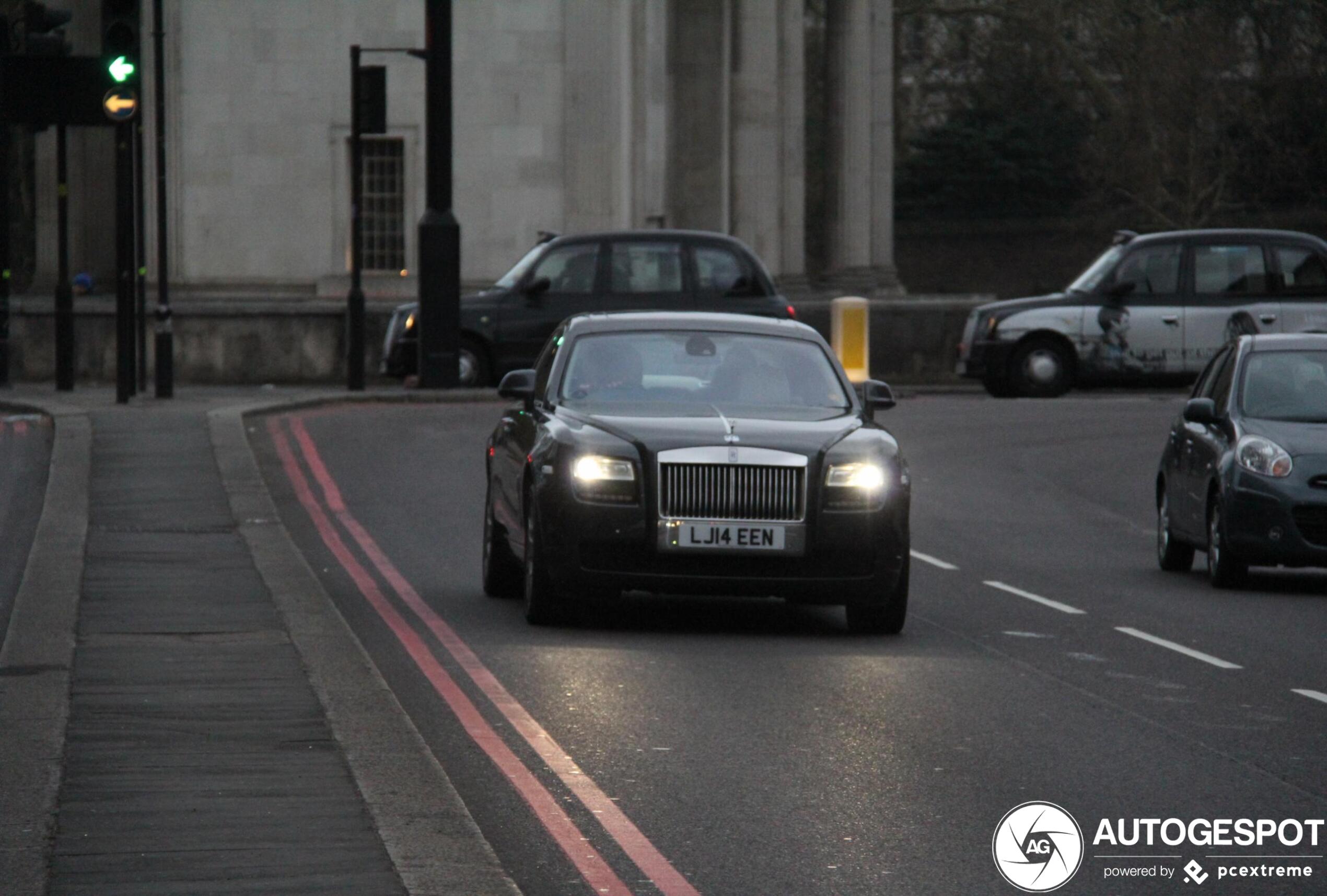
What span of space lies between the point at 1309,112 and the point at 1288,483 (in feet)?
158

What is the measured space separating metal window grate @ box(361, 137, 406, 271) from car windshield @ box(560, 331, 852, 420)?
94.7ft

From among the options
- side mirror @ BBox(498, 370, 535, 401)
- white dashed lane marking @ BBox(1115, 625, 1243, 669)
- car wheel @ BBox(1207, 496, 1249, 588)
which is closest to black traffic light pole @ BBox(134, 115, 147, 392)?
side mirror @ BBox(498, 370, 535, 401)

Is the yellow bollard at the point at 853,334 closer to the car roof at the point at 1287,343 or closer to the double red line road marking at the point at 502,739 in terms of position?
the double red line road marking at the point at 502,739

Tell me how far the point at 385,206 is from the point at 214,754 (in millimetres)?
34256

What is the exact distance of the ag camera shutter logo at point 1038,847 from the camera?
7051mm

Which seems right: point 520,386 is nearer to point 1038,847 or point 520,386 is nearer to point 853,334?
point 1038,847

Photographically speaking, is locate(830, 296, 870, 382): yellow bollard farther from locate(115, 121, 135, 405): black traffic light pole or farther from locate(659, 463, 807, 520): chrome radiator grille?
locate(659, 463, 807, 520): chrome radiator grille

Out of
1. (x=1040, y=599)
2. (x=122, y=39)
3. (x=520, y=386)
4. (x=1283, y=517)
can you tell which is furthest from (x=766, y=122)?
(x=520, y=386)

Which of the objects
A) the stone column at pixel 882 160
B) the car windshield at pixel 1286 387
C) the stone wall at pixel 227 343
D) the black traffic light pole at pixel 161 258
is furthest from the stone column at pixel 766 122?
the car windshield at pixel 1286 387

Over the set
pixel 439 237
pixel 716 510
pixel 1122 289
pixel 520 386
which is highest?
pixel 439 237

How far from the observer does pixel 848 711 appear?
32.4ft

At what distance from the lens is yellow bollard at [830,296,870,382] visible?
3291 cm

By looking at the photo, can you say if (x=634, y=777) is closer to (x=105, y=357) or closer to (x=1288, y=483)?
(x=1288, y=483)

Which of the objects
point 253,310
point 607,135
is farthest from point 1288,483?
point 607,135
